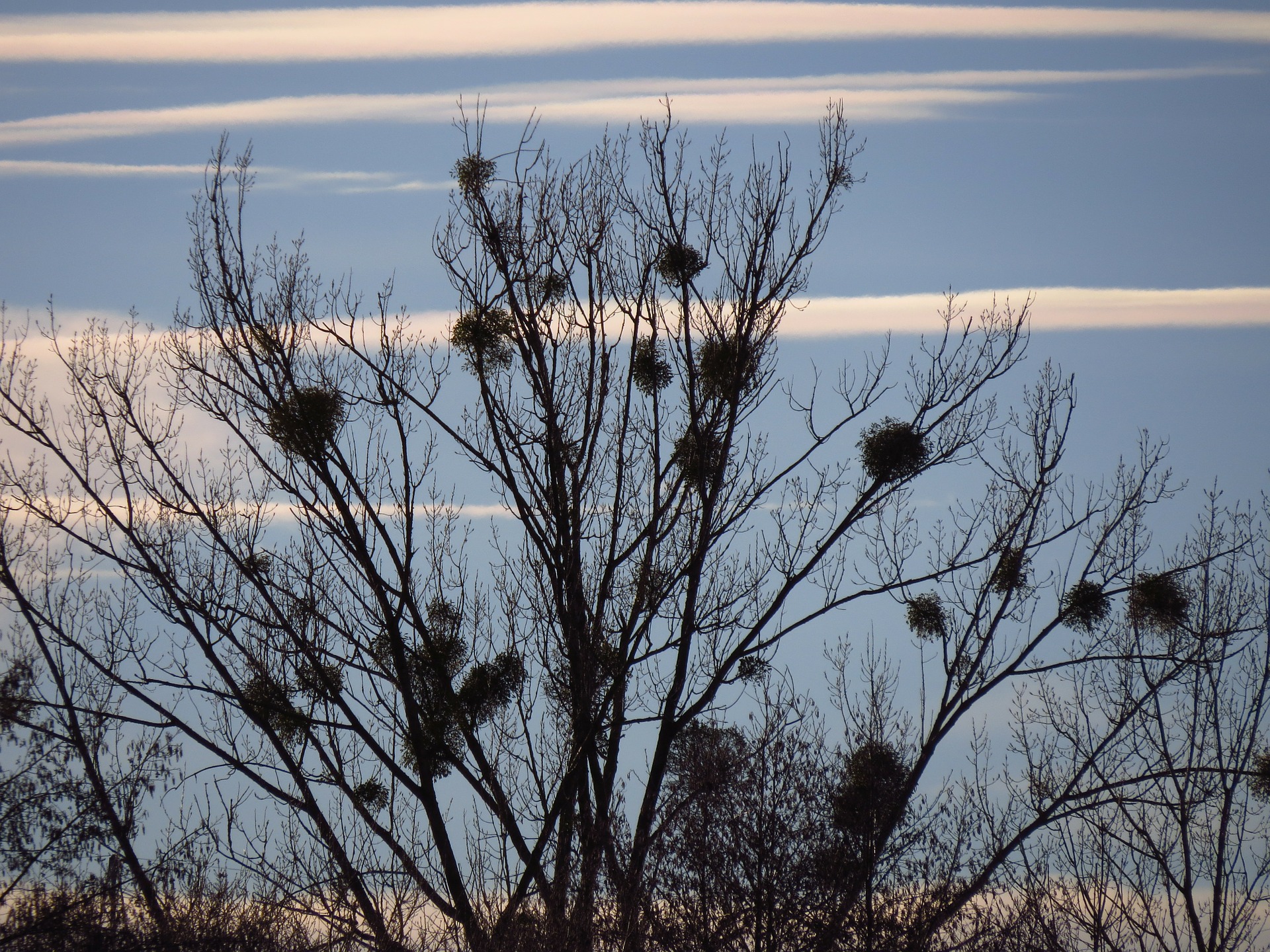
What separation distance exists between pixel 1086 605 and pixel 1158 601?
0.63m

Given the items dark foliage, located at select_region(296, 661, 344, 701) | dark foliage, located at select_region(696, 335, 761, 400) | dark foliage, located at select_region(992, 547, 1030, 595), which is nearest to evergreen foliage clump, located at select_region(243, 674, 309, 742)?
dark foliage, located at select_region(296, 661, 344, 701)

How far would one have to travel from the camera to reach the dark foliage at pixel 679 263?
11250 mm

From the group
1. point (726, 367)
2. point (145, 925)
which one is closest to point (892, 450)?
point (726, 367)

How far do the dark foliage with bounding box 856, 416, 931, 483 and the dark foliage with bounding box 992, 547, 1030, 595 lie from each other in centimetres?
196

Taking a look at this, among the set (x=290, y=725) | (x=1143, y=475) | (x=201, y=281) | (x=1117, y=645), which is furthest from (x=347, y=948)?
(x=1143, y=475)

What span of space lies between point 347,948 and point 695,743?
3618 mm

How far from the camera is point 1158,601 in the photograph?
11.2m

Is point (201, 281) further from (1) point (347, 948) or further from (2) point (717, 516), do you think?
(1) point (347, 948)

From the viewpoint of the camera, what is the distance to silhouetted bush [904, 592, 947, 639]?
11852 millimetres

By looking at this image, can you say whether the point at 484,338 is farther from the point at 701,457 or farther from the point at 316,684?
the point at 316,684

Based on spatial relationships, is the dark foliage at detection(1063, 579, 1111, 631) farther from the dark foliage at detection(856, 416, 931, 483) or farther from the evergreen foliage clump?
the evergreen foliage clump

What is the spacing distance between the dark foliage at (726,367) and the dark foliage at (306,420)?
343cm

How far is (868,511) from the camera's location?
12.4 metres

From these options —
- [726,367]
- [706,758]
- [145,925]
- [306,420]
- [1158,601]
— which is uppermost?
[726,367]
